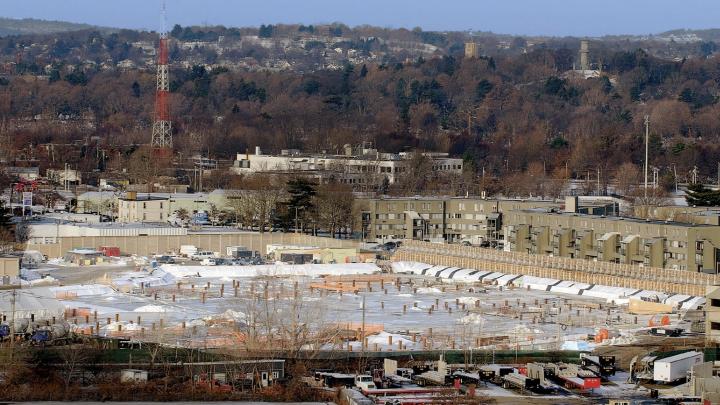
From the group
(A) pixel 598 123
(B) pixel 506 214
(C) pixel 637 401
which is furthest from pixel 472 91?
(C) pixel 637 401

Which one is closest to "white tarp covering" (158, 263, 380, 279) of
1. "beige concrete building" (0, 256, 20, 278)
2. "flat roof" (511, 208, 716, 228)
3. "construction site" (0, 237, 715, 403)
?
"construction site" (0, 237, 715, 403)

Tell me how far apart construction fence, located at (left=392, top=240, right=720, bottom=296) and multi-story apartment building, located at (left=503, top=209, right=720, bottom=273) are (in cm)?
75

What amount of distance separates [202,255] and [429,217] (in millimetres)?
5814

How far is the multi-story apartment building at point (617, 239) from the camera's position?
26719 mm

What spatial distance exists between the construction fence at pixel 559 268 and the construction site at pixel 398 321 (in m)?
0.03

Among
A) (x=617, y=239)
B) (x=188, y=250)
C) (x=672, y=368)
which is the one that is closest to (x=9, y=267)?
(x=188, y=250)

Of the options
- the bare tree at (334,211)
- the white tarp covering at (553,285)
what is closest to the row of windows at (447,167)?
the bare tree at (334,211)

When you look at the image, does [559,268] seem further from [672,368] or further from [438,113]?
[438,113]

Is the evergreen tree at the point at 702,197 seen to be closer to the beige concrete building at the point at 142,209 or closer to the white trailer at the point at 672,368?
the beige concrete building at the point at 142,209

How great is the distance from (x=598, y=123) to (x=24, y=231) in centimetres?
3828

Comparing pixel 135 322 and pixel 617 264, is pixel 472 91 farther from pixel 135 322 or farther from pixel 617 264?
pixel 135 322

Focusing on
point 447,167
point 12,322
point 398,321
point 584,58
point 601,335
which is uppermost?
point 584,58

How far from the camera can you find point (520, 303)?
24.4 metres

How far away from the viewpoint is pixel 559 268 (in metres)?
27.1
